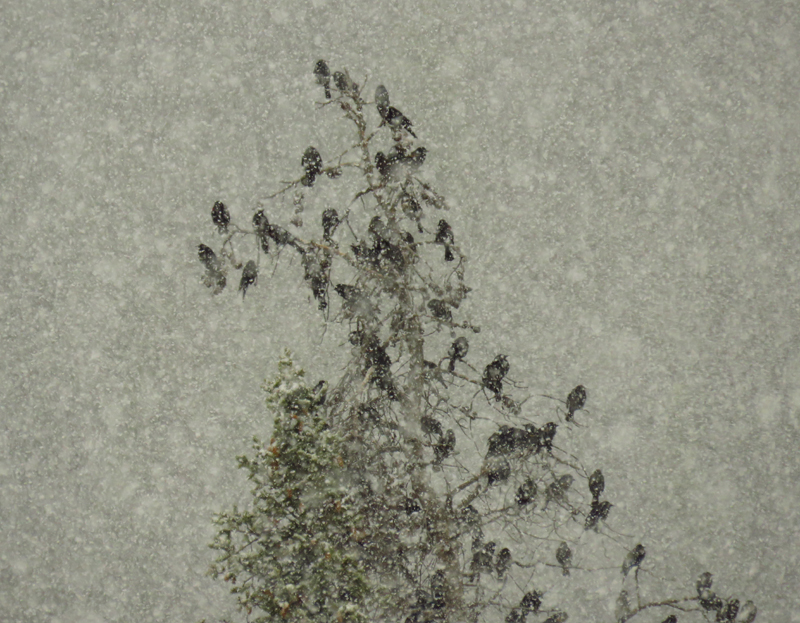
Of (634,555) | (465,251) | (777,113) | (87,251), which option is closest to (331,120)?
(465,251)

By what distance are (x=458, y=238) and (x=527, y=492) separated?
61 cm

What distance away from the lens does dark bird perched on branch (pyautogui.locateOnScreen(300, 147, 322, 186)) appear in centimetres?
113

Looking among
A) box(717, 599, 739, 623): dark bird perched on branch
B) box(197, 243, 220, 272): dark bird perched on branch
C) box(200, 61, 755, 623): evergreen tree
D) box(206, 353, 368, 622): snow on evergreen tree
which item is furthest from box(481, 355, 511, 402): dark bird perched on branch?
box(717, 599, 739, 623): dark bird perched on branch

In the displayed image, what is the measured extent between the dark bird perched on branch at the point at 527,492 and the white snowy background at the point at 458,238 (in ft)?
1.31

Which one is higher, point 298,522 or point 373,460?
point 373,460

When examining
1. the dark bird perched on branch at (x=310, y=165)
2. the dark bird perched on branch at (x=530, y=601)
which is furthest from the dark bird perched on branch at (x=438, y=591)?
the dark bird perched on branch at (x=310, y=165)

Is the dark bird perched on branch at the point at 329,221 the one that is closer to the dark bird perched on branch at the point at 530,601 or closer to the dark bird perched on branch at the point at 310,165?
the dark bird perched on branch at the point at 310,165

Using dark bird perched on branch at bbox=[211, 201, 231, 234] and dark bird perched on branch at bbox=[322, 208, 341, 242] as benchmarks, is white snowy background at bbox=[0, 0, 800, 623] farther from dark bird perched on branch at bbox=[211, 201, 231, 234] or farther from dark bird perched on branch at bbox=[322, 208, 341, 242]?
dark bird perched on branch at bbox=[322, 208, 341, 242]

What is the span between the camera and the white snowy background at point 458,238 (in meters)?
1.50

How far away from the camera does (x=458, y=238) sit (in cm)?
151

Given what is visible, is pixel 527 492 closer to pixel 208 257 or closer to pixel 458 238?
pixel 458 238

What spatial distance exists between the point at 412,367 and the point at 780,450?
982 mm

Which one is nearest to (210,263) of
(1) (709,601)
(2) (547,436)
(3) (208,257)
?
(3) (208,257)

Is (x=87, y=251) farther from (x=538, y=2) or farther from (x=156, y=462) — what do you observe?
(x=538, y=2)
